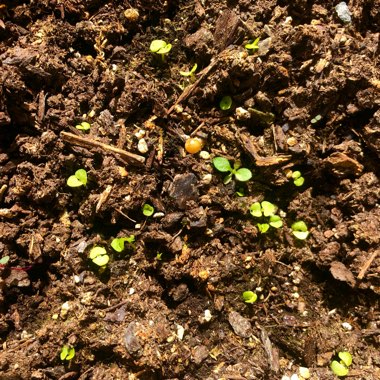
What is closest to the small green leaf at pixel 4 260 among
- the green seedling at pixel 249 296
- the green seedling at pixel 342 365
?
the green seedling at pixel 249 296

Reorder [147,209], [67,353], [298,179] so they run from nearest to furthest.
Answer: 1. [67,353]
2. [147,209]
3. [298,179]

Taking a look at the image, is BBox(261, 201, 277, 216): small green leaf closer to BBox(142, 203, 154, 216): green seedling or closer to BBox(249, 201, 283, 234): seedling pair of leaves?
BBox(249, 201, 283, 234): seedling pair of leaves

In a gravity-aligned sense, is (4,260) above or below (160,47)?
below

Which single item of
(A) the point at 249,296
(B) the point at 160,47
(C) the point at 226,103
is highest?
(B) the point at 160,47

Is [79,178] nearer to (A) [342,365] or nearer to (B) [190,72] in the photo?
(B) [190,72]

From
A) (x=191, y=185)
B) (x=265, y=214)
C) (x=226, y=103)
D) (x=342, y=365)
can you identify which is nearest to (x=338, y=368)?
(x=342, y=365)

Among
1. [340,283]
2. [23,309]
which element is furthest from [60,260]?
[340,283]

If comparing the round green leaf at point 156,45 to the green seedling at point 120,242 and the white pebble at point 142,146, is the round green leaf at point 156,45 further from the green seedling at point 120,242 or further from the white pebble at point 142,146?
the green seedling at point 120,242
